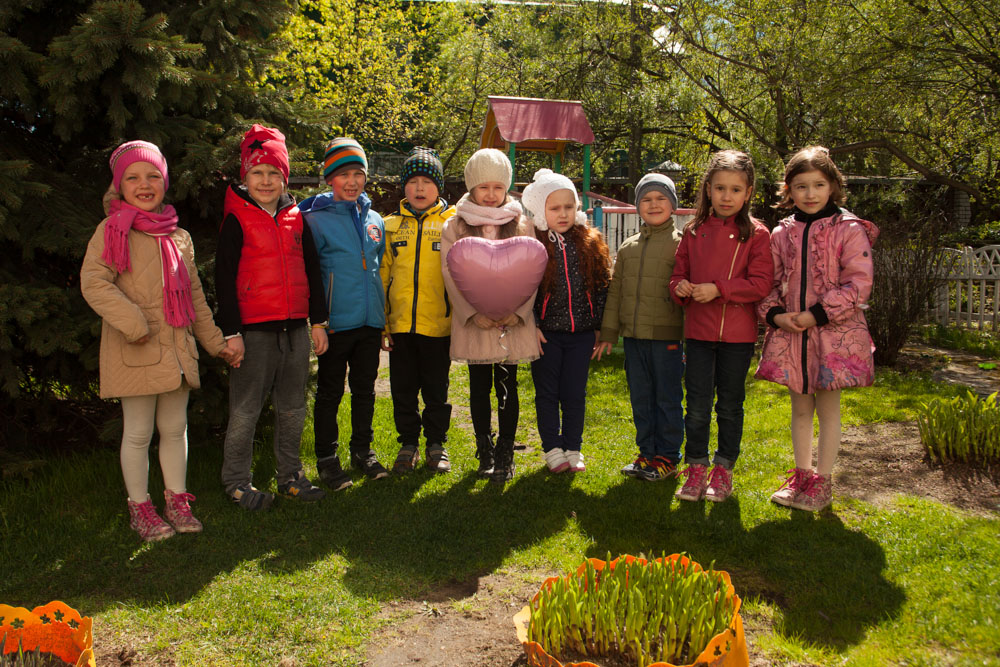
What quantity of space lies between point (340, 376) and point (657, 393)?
1.87 metres

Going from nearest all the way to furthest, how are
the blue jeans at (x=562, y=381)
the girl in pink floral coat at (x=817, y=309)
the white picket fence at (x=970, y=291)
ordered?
the girl in pink floral coat at (x=817, y=309) → the blue jeans at (x=562, y=381) → the white picket fence at (x=970, y=291)

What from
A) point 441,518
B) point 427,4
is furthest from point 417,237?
point 427,4

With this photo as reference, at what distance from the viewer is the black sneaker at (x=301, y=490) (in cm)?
389

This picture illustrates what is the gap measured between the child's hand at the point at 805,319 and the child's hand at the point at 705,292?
407 millimetres

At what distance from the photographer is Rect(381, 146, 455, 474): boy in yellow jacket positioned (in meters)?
4.16

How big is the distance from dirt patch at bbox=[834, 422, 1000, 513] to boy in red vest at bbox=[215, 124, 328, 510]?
10.2ft

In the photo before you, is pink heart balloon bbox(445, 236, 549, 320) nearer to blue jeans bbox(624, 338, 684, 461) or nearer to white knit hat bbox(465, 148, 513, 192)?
white knit hat bbox(465, 148, 513, 192)

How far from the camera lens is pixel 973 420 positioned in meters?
4.25

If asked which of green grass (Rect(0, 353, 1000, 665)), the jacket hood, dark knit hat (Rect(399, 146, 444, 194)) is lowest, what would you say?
green grass (Rect(0, 353, 1000, 665))

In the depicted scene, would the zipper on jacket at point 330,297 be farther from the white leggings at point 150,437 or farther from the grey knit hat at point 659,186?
the grey knit hat at point 659,186

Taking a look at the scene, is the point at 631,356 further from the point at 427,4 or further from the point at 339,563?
the point at 427,4

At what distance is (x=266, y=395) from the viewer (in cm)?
385

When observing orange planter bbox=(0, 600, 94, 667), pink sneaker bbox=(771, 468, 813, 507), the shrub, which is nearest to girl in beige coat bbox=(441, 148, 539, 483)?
pink sneaker bbox=(771, 468, 813, 507)

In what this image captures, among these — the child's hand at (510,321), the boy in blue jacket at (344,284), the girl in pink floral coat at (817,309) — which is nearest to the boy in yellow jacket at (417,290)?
the boy in blue jacket at (344,284)
